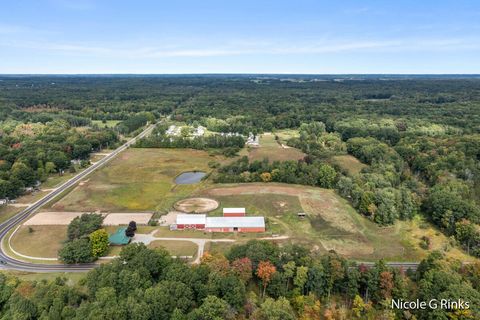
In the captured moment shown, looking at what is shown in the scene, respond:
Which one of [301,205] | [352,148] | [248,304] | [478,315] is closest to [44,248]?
[248,304]

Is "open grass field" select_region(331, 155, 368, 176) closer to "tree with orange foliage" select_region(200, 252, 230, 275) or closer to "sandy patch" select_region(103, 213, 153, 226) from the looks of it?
"sandy patch" select_region(103, 213, 153, 226)

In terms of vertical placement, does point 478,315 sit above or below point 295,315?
above

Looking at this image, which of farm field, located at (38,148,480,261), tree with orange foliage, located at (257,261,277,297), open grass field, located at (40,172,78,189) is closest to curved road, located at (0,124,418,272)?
open grass field, located at (40,172,78,189)

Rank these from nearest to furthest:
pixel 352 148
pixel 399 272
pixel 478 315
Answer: pixel 478 315 → pixel 399 272 → pixel 352 148

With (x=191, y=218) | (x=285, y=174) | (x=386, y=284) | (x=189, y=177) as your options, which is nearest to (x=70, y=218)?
(x=191, y=218)

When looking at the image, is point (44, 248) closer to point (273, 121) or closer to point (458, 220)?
point (458, 220)
